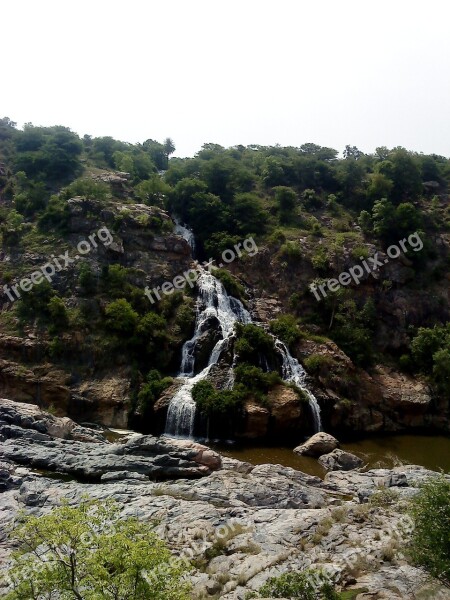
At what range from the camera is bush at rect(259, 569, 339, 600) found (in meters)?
8.20

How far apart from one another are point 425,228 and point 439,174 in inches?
615

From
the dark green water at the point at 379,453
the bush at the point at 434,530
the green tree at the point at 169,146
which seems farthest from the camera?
the green tree at the point at 169,146

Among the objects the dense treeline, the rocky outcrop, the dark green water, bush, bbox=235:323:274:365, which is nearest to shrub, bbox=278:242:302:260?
the dense treeline

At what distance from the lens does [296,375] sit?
1156 inches

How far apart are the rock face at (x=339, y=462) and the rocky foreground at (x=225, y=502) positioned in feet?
7.23

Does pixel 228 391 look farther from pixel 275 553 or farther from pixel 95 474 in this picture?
pixel 275 553

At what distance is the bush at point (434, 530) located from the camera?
7605 millimetres

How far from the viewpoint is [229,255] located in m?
40.6

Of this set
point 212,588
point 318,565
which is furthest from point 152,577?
Result: point 318,565

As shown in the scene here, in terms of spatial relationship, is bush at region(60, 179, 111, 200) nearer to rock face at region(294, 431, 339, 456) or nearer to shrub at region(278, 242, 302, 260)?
shrub at region(278, 242, 302, 260)

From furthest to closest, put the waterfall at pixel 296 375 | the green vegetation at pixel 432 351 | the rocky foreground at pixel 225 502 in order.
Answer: the green vegetation at pixel 432 351
the waterfall at pixel 296 375
the rocky foreground at pixel 225 502

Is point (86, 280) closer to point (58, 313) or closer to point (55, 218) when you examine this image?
point (58, 313)

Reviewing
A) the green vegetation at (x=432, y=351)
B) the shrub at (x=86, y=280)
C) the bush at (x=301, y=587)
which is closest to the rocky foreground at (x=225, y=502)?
the bush at (x=301, y=587)

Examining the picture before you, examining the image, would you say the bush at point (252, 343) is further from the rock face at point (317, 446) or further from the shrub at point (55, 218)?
the shrub at point (55, 218)
